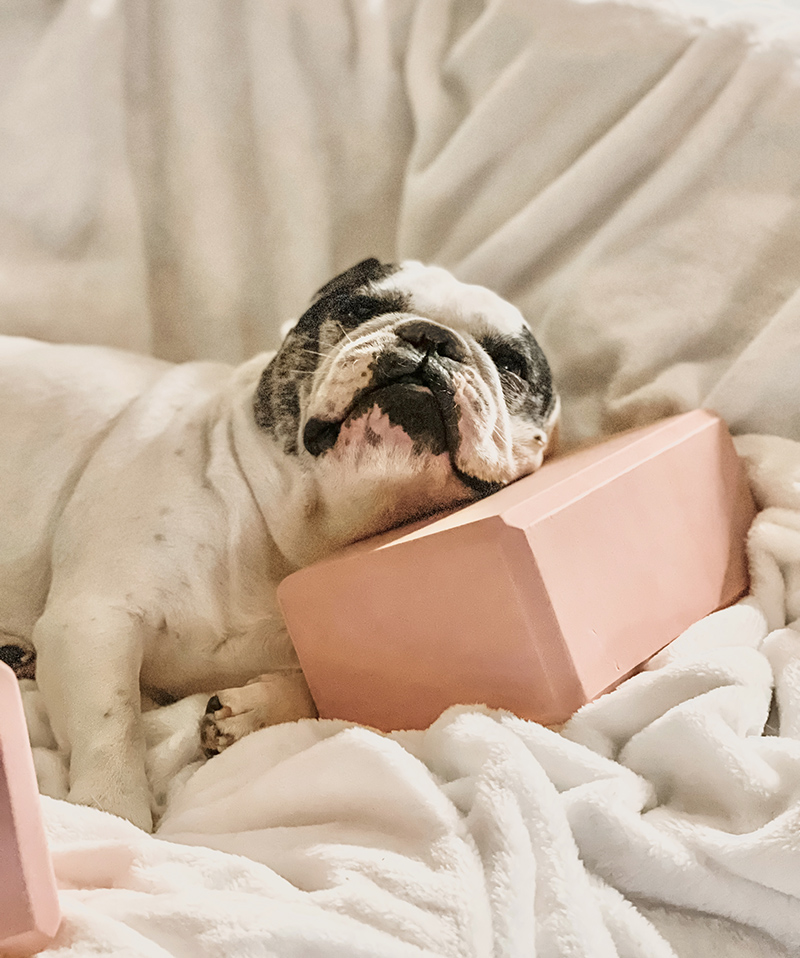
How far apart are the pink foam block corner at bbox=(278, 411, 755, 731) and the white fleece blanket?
0.06 metres

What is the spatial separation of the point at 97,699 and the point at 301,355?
0.61 metres

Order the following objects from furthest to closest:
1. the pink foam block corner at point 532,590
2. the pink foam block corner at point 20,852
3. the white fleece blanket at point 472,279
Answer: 1. the pink foam block corner at point 532,590
2. the white fleece blanket at point 472,279
3. the pink foam block corner at point 20,852

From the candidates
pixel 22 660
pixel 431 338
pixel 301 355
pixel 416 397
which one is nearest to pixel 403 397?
pixel 416 397

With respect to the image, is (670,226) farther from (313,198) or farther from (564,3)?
(313,198)

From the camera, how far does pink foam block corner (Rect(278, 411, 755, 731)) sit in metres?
0.93

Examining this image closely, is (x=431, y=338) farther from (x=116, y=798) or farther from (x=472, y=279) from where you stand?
(x=116, y=798)

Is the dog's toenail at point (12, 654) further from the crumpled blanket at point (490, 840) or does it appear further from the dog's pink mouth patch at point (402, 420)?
the dog's pink mouth patch at point (402, 420)

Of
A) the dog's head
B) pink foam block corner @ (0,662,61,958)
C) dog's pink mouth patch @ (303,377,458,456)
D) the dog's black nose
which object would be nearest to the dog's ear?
the dog's head

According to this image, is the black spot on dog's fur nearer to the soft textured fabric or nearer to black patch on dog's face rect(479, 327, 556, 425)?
the soft textured fabric

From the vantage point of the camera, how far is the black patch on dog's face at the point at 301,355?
4.36 feet

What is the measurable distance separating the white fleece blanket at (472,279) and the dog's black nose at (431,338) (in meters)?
0.40

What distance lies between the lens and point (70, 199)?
5.52ft

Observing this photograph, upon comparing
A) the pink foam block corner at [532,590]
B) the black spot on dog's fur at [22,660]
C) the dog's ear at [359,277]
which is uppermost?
the dog's ear at [359,277]

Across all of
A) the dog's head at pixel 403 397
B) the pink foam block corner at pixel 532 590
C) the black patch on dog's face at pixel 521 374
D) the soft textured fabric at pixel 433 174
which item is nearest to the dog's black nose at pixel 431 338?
the dog's head at pixel 403 397
